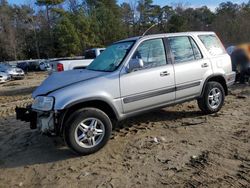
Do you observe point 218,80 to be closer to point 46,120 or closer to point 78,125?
point 78,125

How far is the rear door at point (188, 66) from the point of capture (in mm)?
6520

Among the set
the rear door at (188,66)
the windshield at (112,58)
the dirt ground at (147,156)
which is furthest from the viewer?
the rear door at (188,66)

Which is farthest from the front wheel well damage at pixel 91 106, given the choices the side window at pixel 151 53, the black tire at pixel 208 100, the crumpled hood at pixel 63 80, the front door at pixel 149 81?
the black tire at pixel 208 100

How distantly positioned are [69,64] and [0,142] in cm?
552

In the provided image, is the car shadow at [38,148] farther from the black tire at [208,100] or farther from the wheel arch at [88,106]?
the wheel arch at [88,106]

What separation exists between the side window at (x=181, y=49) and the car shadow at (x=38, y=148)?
1.34m

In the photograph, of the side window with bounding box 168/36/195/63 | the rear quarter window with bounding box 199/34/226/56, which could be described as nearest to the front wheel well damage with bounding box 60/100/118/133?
the side window with bounding box 168/36/195/63

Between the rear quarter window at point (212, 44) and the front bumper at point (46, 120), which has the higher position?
the rear quarter window at point (212, 44)

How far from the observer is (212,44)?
730 centimetres

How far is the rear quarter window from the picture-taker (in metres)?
7.13

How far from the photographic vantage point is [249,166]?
181 inches

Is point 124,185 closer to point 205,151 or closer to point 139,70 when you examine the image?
point 205,151

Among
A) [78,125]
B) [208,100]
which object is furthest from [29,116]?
[208,100]

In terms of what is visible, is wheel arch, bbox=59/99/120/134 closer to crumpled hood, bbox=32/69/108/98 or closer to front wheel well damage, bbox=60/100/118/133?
front wheel well damage, bbox=60/100/118/133
